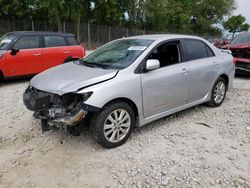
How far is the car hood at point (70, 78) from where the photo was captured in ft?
9.83

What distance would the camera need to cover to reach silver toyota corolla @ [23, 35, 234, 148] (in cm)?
301

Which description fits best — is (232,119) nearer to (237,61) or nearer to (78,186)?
(78,186)

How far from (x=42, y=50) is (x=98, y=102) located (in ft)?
15.6

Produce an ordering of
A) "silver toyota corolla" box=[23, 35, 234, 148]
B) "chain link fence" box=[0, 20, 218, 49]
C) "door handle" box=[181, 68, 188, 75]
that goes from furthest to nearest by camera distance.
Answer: "chain link fence" box=[0, 20, 218, 49]
"door handle" box=[181, 68, 188, 75]
"silver toyota corolla" box=[23, 35, 234, 148]

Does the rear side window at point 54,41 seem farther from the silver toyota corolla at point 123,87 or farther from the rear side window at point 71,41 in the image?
the silver toyota corolla at point 123,87

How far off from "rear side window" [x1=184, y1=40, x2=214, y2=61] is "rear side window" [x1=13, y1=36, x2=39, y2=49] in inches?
183

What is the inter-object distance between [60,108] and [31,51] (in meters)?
4.30

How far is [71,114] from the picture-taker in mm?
2939

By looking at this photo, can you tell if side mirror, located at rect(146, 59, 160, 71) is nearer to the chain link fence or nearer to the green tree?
the chain link fence

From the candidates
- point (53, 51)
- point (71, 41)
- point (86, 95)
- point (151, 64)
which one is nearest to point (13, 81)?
point (53, 51)

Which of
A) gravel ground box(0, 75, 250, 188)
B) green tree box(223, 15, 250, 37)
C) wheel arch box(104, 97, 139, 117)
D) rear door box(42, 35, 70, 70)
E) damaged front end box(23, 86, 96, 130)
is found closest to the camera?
gravel ground box(0, 75, 250, 188)

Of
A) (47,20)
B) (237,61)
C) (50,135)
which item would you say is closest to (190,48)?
(50,135)

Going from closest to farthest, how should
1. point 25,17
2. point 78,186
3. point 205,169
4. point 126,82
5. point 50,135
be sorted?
point 78,186
point 205,169
point 126,82
point 50,135
point 25,17

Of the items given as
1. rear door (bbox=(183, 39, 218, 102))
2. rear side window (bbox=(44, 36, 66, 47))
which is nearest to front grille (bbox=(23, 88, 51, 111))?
rear door (bbox=(183, 39, 218, 102))
